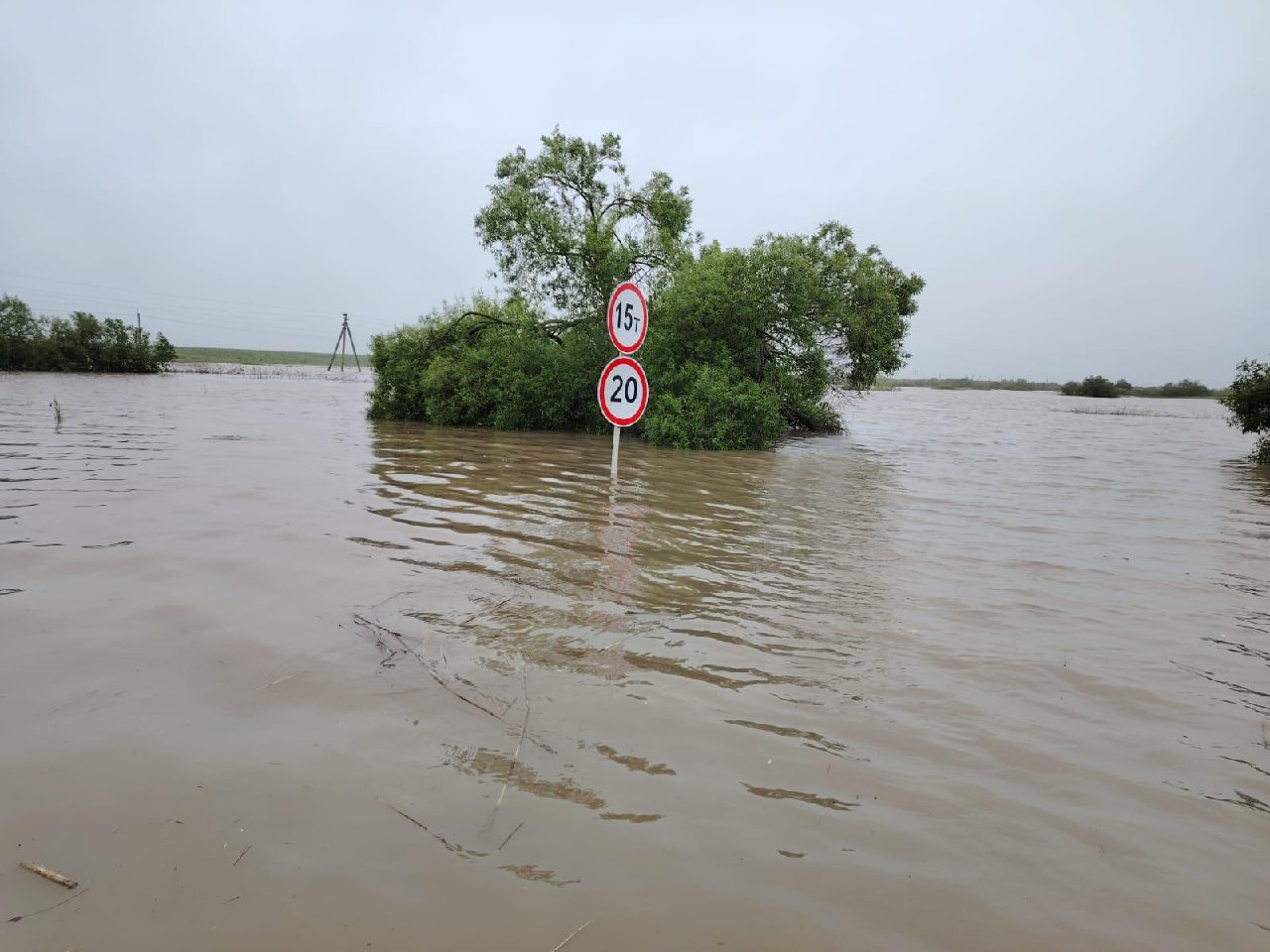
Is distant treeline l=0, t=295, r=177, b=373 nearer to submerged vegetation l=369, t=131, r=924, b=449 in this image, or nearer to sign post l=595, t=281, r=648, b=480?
submerged vegetation l=369, t=131, r=924, b=449

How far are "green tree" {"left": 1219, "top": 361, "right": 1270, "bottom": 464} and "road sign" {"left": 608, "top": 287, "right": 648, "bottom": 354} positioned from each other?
18.8 meters

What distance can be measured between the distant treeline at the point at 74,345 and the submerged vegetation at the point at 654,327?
3400 centimetres

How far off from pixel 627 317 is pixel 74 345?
49.9 metres

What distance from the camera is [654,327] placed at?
19719 millimetres

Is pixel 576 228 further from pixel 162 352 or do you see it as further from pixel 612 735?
pixel 162 352

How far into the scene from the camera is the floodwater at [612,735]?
208 cm

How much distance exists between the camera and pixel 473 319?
22.6 meters

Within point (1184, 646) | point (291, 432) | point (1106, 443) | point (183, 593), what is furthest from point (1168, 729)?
point (1106, 443)

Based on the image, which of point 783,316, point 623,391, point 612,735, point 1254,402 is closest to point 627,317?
point 623,391

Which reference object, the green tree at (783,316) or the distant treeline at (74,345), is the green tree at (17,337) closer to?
the distant treeline at (74,345)

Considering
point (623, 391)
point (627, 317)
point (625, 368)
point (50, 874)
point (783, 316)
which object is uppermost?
point (783, 316)

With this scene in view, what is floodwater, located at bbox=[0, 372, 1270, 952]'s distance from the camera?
6.81 ft

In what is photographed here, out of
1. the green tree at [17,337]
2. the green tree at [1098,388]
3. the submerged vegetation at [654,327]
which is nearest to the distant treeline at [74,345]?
the green tree at [17,337]

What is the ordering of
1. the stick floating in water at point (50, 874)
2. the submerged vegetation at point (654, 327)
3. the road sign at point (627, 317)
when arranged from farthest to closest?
1. the submerged vegetation at point (654, 327)
2. the road sign at point (627, 317)
3. the stick floating in water at point (50, 874)
